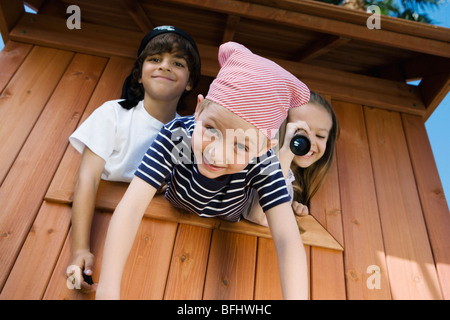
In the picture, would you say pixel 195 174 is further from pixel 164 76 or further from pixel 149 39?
pixel 149 39

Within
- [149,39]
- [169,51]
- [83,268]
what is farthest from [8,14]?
[83,268]

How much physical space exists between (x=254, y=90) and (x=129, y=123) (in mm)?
769

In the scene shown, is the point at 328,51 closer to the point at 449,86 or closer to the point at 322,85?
the point at 322,85

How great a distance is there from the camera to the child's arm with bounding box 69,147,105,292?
4.27 feet

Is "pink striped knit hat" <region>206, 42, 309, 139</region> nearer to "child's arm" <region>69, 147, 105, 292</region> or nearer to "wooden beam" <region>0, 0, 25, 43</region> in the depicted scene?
"child's arm" <region>69, 147, 105, 292</region>

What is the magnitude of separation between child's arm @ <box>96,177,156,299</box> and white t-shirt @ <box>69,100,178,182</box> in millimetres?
377

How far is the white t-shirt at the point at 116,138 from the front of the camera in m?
1.45

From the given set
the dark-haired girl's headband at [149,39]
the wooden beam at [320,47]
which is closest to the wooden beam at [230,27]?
the dark-haired girl's headband at [149,39]

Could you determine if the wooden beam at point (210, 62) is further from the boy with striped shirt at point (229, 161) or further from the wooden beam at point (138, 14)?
the boy with striped shirt at point (229, 161)

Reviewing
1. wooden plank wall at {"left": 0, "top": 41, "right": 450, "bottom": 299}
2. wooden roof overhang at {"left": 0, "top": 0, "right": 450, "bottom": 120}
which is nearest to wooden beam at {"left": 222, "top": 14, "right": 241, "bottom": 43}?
wooden roof overhang at {"left": 0, "top": 0, "right": 450, "bottom": 120}

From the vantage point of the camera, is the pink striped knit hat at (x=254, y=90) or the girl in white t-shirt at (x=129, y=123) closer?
the pink striped knit hat at (x=254, y=90)

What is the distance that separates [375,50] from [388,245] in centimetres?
122

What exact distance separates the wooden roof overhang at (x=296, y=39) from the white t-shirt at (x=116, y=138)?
61 cm

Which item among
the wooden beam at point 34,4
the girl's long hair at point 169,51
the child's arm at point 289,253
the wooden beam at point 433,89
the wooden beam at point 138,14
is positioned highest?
the wooden beam at point 34,4
